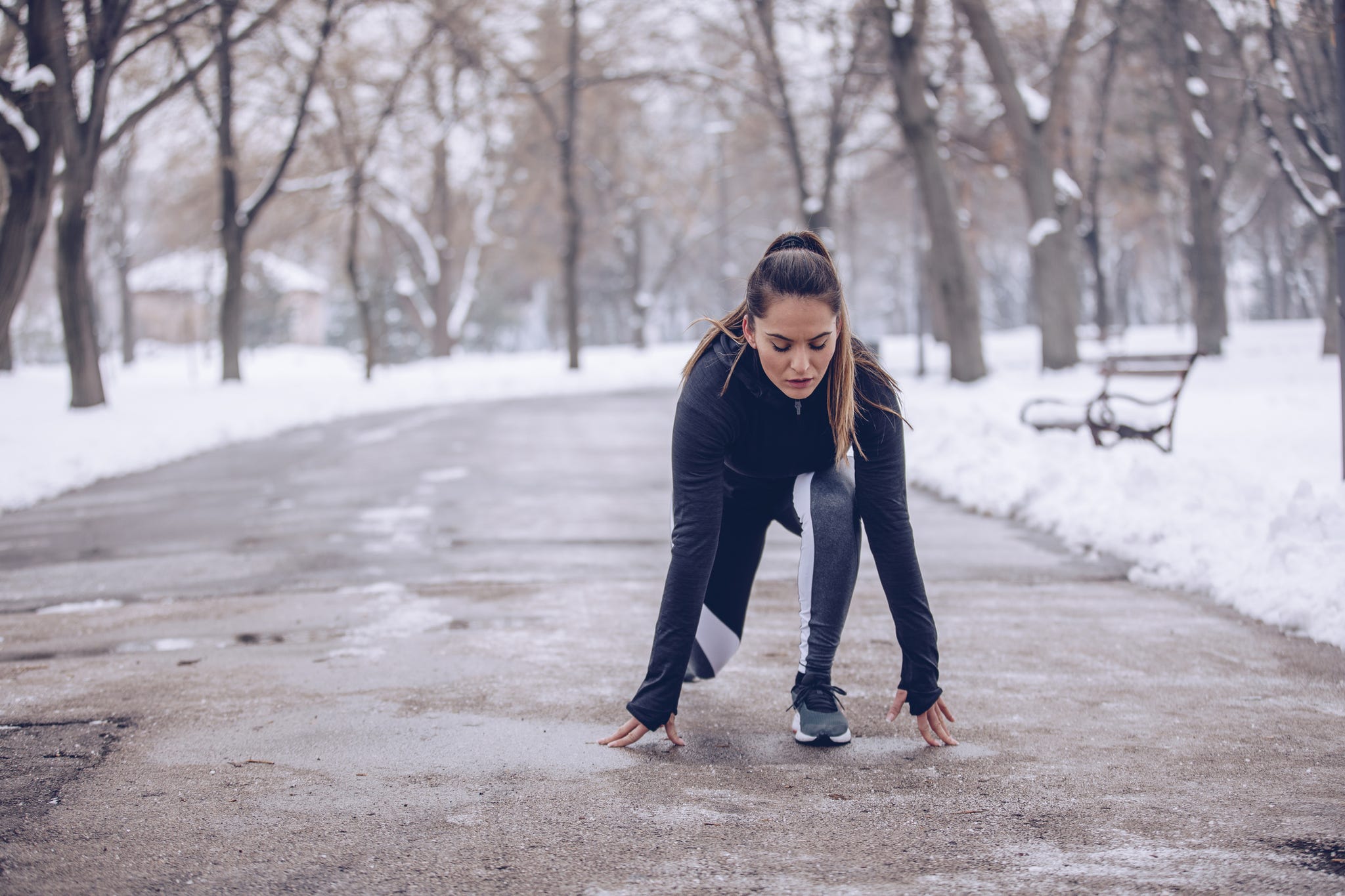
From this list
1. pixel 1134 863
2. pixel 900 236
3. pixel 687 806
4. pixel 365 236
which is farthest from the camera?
pixel 900 236

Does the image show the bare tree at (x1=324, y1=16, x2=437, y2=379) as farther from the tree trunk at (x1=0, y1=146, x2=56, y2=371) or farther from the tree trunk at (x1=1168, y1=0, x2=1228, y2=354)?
the tree trunk at (x1=1168, y1=0, x2=1228, y2=354)

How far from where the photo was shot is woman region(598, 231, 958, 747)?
10.8 feet

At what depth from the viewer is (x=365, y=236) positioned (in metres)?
51.2

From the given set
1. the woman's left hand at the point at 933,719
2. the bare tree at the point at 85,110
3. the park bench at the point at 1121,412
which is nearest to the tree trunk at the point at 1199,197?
the park bench at the point at 1121,412

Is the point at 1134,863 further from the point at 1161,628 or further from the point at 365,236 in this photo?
the point at 365,236

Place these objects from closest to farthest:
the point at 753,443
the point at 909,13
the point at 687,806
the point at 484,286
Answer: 1. the point at 687,806
2. the point at 753,443
3. the point at 909,13
4. the point at 484,286

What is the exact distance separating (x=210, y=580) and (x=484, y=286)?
2357 inches

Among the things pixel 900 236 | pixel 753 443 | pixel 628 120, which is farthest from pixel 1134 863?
pixel 900 236

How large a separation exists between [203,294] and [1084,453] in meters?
47.5

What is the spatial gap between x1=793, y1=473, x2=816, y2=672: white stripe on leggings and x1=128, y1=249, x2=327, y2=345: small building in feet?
106

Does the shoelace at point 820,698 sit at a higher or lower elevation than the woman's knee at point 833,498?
lower

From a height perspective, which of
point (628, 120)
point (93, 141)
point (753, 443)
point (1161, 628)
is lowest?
point (1161, 628)

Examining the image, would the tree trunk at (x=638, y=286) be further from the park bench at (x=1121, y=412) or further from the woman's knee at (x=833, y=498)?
the woman's knee at (x=833, y=498)

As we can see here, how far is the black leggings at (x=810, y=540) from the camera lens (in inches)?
141
